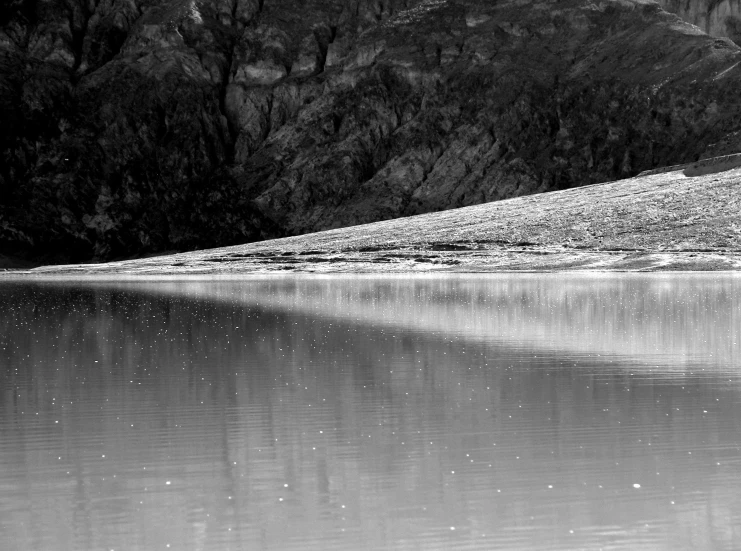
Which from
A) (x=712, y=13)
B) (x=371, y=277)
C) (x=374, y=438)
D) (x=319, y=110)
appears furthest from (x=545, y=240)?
(x=712, y=13)

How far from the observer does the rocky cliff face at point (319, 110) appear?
155 meters

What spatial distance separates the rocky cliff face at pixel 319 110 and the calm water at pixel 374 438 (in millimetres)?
121666

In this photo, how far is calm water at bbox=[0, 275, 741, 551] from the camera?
1208 cm

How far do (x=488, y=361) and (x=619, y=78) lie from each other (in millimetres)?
141068

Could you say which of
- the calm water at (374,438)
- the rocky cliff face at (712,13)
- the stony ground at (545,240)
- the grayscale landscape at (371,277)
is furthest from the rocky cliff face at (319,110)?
the calm water at (374,438)

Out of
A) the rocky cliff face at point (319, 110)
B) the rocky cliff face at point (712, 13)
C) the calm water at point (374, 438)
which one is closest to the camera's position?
the calm water at point (374, 438)

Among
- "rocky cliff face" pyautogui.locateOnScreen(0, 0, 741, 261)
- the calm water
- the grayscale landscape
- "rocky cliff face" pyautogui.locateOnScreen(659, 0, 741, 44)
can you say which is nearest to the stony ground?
the grayscale landscape

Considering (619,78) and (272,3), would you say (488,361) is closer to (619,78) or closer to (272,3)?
(619,78)

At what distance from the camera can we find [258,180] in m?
172

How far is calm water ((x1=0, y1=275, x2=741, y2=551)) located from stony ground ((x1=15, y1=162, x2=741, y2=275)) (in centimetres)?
5771

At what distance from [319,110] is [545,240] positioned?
8319cm

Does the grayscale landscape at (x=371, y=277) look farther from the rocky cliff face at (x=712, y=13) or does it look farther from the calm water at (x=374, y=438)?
the rocky cliff face at (x=712, y=13)

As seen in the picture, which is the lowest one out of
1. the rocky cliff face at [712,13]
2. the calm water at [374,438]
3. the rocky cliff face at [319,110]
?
the calm water at [374,438]

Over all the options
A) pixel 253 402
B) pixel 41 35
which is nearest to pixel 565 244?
pixel 253 402
